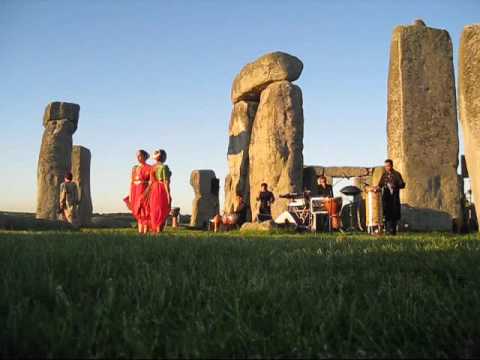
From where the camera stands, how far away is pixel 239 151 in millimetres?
19250

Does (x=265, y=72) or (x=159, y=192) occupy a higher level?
(x=265, y=72)

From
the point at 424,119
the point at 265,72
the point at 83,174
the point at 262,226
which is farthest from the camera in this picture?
the point at 83,174

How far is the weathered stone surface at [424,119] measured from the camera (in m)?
13.6

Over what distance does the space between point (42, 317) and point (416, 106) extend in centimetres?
1328

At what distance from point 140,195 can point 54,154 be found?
10022mm

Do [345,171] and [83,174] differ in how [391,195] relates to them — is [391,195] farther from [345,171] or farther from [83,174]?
[83,174]

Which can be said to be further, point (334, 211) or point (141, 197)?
point (334, 211)

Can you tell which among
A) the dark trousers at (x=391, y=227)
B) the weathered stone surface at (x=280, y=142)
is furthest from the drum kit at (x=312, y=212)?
the weathered stone surface at (x=280, y=142)

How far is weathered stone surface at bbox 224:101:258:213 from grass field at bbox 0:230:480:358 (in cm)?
1525

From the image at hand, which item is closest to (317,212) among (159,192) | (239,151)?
(159,192)

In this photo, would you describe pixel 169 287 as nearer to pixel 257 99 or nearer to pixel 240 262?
pixel 240 262

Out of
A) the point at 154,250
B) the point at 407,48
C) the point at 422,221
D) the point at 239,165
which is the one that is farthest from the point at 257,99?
the point at 154,250

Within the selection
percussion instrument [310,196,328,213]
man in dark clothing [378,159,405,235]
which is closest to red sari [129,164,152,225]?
percussion instrument [310,196,328,213]

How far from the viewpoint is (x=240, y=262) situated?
3.53m
